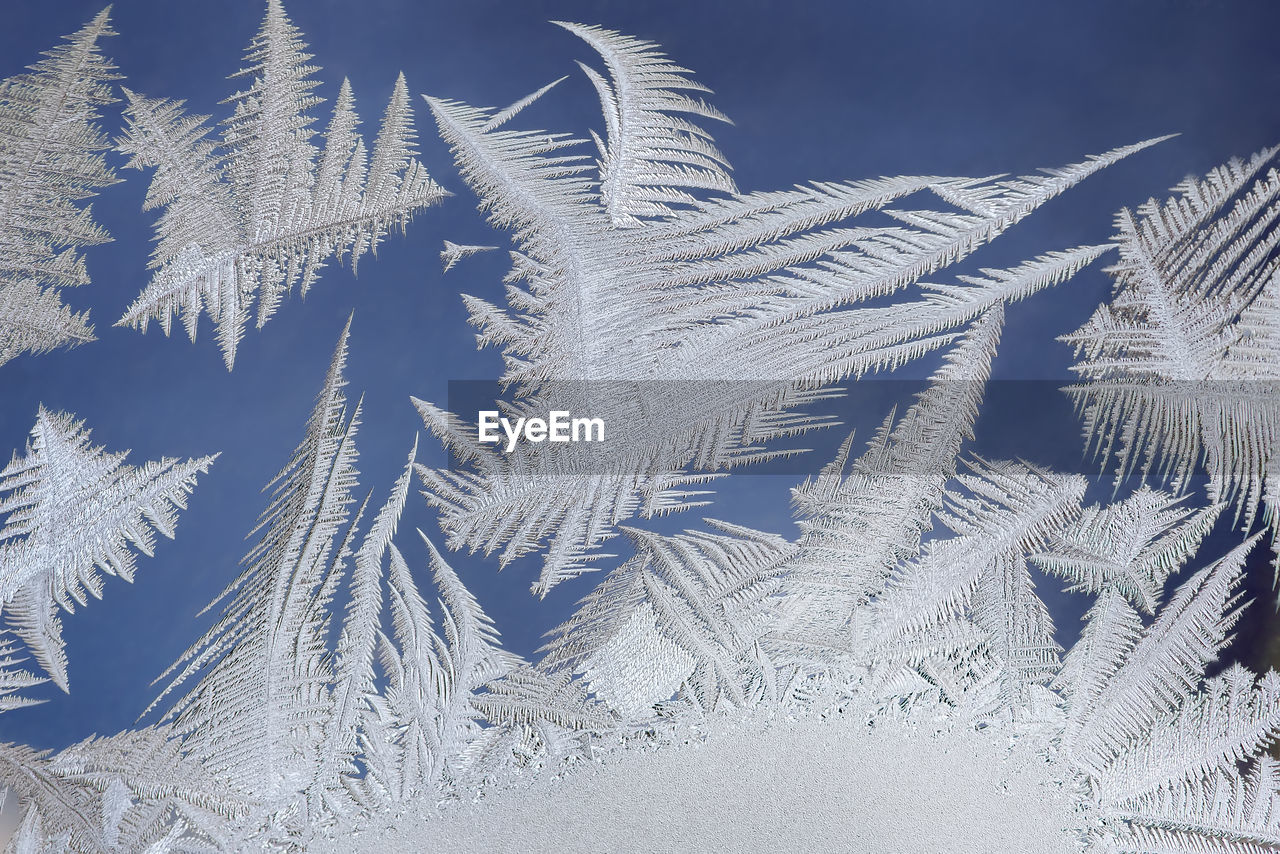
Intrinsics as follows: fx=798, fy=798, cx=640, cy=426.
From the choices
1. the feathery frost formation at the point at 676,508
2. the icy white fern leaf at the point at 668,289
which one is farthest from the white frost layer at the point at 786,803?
the icy white fern leaf at the point at 668,289

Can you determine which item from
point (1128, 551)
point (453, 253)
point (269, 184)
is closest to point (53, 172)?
point (269, 184)

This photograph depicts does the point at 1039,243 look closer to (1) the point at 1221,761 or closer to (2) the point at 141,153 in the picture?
(1) the point at 1221,761

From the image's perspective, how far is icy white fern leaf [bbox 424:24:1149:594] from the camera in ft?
1.53

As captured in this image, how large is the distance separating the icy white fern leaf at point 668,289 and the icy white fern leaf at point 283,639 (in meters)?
0.06

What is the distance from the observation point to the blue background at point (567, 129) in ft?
1.52

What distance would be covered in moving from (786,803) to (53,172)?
0.57 meters

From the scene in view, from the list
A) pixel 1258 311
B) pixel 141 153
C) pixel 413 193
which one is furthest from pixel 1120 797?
pixel 141 153

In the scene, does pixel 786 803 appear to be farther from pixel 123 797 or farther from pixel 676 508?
pixel 123 797

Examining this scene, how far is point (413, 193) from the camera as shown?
19.4 inches

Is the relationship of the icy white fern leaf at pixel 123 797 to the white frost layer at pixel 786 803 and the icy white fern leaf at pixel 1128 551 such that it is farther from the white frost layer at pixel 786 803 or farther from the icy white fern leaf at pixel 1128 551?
the icy white fern leaf at pixel 1128 551

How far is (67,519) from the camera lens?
451 mm

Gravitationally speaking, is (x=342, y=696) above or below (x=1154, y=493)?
below

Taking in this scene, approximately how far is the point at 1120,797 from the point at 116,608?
56 centimetres

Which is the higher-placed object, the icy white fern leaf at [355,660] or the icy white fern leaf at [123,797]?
the icy white fern leaf at [355,660]
